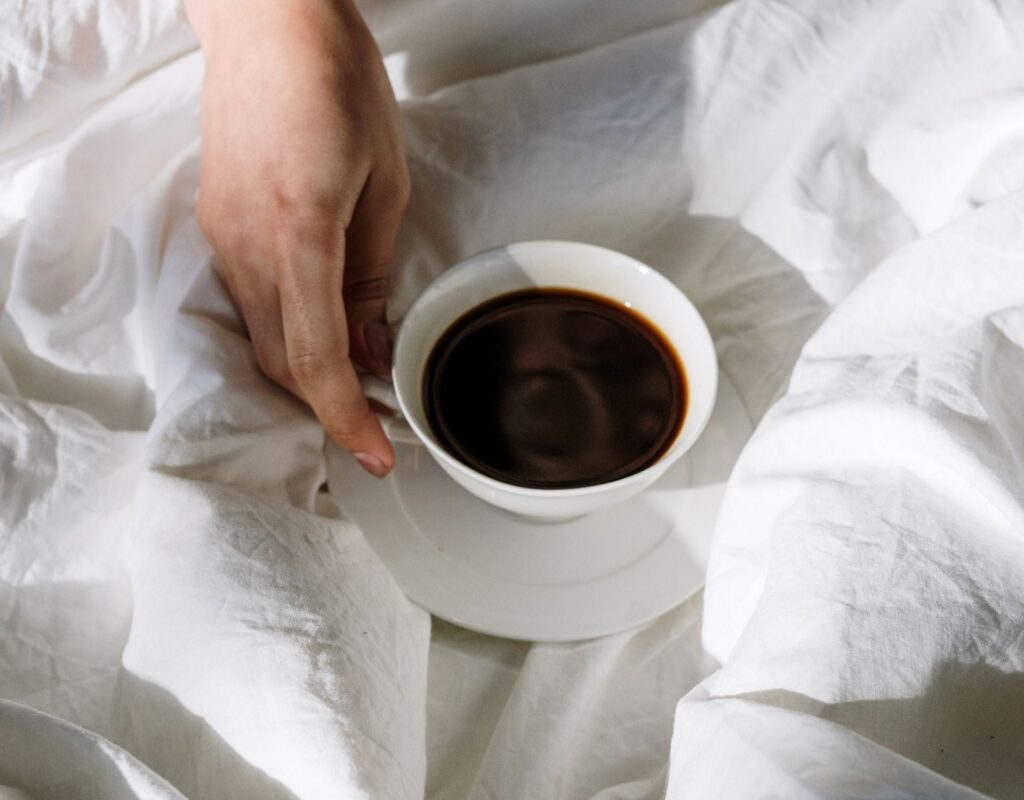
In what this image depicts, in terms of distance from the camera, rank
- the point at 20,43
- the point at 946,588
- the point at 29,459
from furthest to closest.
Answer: the point at 20,43 → the point at 29,459 → the point at 946,588

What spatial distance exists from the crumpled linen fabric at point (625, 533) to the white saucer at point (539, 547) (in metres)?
0.02

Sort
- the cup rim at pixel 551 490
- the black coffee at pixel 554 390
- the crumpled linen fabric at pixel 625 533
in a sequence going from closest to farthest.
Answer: the crumpled linen fabric at pixel 625 533 → the cup rim at pixel 551 490 → the black coffee at pixel 554 390

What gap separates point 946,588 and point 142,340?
54 cm

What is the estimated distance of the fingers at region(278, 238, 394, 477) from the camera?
24.6 inches

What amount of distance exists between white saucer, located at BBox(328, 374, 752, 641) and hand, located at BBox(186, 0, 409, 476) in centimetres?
4

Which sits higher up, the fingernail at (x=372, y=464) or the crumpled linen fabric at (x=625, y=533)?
the crumpled linen fabric at (x=625, y=533)

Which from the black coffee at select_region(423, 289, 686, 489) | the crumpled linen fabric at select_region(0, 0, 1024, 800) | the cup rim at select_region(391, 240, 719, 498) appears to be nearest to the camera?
the crumpled linen fabric at select_region(0, 0, 1024, 800)

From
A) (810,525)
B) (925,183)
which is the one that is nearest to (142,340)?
(810,525)

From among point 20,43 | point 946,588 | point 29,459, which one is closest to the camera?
point 946,588

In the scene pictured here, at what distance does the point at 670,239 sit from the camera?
81 cm

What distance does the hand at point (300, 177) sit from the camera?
634 millimetres

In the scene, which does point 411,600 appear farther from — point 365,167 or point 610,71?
point 610,71

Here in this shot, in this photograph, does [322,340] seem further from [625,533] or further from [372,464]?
[625,533]

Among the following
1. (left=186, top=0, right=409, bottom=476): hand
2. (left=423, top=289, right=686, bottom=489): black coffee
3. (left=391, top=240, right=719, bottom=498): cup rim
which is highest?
(left=186, top=0, right=409, bottom=476): hand
